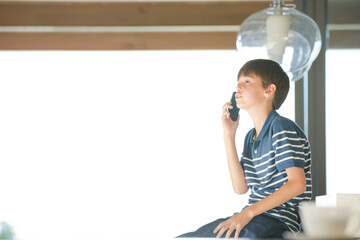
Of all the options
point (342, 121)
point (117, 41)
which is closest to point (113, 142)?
point (117, 41)

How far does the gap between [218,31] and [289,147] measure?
8.14 feet

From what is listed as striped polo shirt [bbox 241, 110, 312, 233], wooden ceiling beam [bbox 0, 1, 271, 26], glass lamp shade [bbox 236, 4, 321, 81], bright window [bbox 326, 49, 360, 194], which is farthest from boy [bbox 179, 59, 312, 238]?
wooden ceiling beam [bbox 0, 1, 271, 26]

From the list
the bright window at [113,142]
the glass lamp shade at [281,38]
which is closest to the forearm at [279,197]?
the glass lamp shade at [281,38]

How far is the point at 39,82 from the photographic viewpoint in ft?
13.4

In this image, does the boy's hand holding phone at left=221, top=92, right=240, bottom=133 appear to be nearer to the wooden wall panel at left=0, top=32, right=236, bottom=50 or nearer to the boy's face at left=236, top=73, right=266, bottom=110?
the boy's face at left=236, top=73, right=266, bottom=110

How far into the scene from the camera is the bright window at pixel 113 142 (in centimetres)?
389

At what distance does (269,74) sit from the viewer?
4.80 ft

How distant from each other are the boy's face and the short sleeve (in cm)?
15

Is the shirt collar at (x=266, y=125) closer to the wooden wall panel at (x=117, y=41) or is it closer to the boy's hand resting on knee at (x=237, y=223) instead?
the boy's hand resting on knee at (x=237, y=223)

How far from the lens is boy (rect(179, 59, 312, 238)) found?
4.03 ft

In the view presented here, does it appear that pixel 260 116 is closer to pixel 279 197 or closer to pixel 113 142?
pixel 279 197

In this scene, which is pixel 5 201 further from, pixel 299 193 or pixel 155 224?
Result: pixel 299 193

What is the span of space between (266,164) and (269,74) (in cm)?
27

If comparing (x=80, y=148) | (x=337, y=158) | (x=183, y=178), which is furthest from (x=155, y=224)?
(x=337, y=158)
